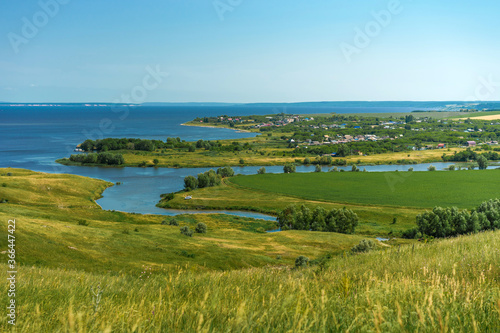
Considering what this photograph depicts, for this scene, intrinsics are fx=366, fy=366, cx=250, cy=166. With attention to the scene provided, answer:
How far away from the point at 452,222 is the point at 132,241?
40.0m

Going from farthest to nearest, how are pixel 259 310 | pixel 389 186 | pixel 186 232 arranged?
pixel 389 186 → pixel 186 232 → pixel 259 310

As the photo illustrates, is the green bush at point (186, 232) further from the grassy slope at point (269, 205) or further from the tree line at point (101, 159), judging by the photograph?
the tree line at point (101, 159)

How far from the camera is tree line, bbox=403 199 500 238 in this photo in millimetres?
46062

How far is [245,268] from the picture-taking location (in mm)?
16203

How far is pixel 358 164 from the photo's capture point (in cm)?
11356

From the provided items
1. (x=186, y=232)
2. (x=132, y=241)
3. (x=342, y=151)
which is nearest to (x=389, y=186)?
(x=342, y=151)

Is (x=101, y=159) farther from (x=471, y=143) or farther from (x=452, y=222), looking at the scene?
(x=471, y=143)

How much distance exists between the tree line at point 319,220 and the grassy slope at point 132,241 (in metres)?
3.09

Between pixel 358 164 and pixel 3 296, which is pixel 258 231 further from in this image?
pixel 358 164

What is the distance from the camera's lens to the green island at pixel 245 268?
3074 mm

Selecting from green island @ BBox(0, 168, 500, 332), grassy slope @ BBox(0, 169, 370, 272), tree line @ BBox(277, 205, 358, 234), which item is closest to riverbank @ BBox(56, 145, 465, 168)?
green island @ BBox(0, 168, 500, 332)

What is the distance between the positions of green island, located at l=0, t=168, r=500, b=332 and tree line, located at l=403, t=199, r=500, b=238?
162 inches

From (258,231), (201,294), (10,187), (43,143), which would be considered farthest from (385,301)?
(43,143)

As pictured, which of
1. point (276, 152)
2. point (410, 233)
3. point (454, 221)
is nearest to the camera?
point (454, 221)
